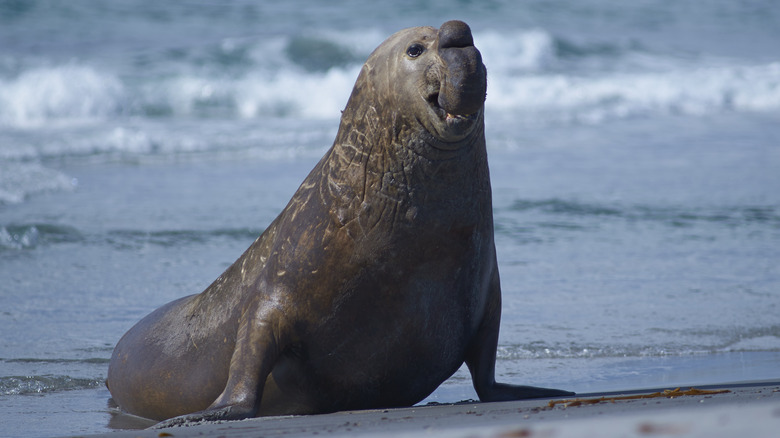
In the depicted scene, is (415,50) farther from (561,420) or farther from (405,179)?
(561,420)

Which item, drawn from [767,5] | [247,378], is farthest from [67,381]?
[767,5]

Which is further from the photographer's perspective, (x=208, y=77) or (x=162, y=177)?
(x=208, y=77)

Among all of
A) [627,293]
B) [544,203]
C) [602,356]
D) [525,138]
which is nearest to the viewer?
[602,356]

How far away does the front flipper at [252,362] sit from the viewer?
365 centimetres

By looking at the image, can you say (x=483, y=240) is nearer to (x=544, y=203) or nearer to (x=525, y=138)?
(x=544, y=203)

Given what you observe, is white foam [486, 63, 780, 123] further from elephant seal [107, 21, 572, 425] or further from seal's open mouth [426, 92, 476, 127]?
seal's open mouth [426, 92, 476, 127]

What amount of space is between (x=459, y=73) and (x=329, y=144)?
36.2ft

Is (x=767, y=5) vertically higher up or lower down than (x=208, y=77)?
higher up

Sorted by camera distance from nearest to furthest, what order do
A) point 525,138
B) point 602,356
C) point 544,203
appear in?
point 602,356 → point 544,203 → point 525,138

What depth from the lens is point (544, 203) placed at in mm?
9523

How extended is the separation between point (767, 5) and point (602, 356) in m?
29.8

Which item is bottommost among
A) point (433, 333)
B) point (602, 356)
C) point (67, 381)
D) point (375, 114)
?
point (67, 381)

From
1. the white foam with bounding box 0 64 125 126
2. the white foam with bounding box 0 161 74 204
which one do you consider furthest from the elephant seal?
the white foam with bounding box 0 64 125 126

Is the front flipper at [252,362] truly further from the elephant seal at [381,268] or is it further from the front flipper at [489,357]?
the front flipper at [489,357]
